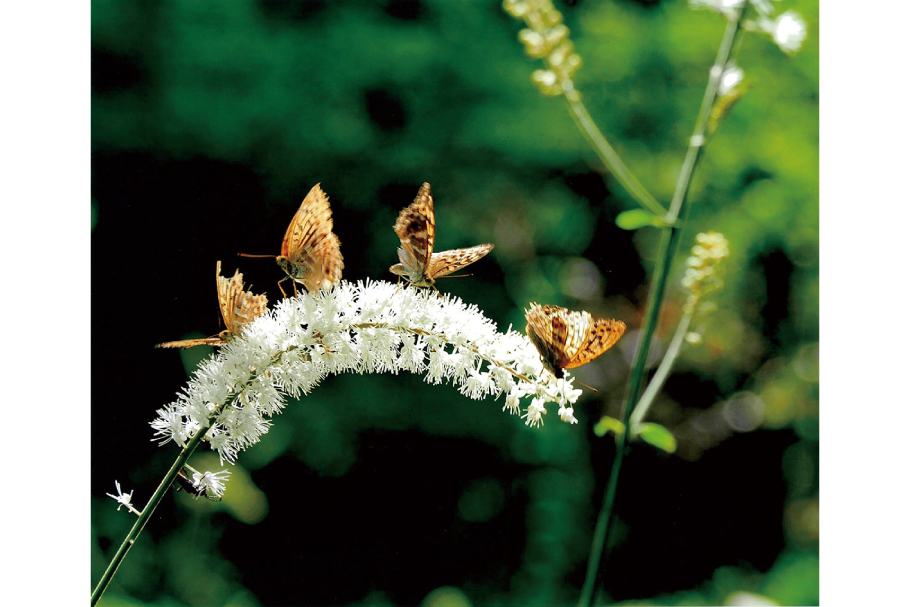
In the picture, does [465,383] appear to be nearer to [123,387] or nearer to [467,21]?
[123,387]

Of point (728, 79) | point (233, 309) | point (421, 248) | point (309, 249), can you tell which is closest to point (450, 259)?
point (421, 248)

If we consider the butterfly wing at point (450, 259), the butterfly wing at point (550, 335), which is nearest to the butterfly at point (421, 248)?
the butterfly wing at point (450, 259)

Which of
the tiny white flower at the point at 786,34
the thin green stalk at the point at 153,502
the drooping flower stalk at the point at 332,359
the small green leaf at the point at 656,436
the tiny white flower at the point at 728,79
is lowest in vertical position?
the thin green stalk at the point at 153,502

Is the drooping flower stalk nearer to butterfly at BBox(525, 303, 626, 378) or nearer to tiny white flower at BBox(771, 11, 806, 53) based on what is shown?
butterfly at BBox(525, 303, 626, 378)

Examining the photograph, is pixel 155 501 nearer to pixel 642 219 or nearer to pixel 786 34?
pixel 642 219

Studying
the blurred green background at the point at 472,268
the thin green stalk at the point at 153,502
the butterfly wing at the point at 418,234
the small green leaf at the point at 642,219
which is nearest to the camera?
the thin green stalk at the point at 153,502

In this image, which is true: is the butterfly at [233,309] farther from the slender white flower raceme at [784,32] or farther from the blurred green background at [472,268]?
the slender white flower raceme at [784,32]

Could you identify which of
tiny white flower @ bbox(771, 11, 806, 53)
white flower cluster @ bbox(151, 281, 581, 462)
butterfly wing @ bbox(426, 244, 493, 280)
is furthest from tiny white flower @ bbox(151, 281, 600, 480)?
tiny white flower @ bbox(771, 11, 806, 53)
